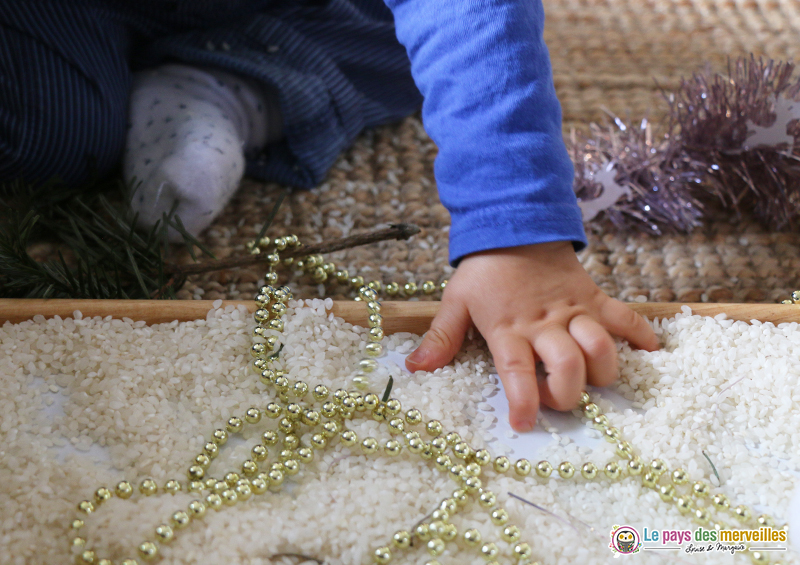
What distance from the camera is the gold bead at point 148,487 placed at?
0.42 metres

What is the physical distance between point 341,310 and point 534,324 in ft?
0.53

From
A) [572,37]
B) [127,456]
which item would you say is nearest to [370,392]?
[127,456]

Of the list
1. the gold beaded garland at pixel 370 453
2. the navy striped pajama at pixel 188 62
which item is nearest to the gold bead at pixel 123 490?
the gold beaded garland at pixel 370 453

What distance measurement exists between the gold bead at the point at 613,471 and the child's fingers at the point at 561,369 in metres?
0.05

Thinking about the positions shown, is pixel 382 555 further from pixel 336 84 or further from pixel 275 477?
pixel 336 84

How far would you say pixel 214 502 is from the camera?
42cm

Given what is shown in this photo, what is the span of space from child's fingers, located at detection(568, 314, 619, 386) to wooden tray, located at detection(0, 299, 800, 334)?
0.08 metres

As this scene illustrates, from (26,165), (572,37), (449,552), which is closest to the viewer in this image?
(449,552)

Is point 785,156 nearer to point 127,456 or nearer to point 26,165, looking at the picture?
point 127,456

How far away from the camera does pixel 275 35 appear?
2.66 ft

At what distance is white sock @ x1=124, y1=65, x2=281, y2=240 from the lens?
2.24 feet

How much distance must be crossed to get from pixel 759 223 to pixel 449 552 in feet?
1.92

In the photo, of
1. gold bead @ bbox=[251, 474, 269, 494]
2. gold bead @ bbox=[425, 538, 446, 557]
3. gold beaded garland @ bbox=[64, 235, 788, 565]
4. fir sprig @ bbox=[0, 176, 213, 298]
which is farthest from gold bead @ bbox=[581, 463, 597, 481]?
fir sprig @ bbox=[0, 176, 213, 298]

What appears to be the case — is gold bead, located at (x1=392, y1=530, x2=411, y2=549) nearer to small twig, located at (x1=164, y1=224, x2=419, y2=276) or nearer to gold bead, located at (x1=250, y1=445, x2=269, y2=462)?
gold bead, located at (x1=250, y1=445, x2=269, y2=462)
